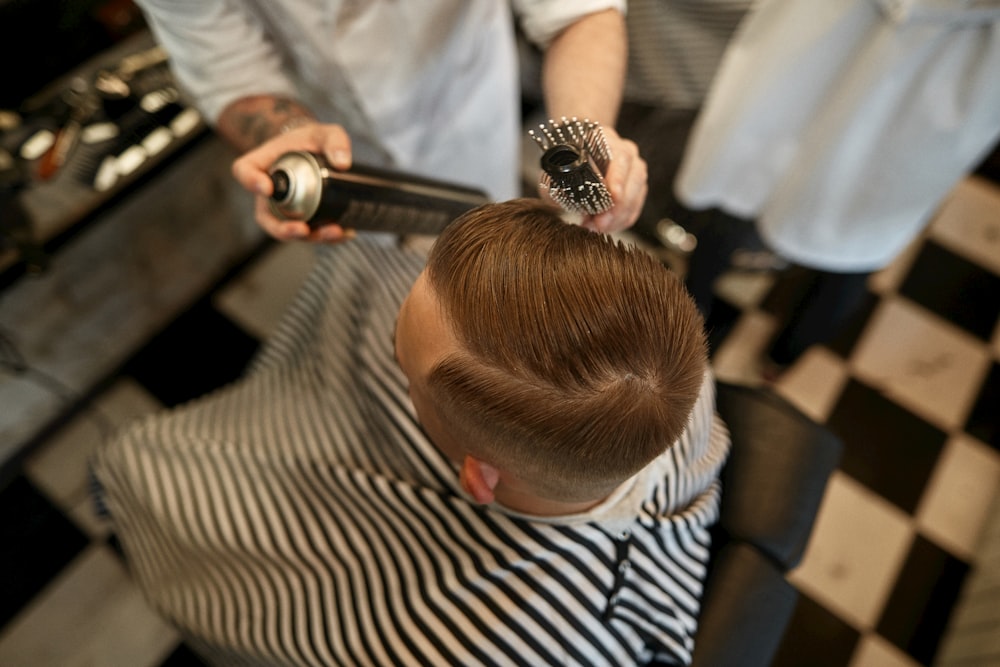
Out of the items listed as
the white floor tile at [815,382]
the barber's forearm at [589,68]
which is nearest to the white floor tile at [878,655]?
the white floor tile at [815,382]

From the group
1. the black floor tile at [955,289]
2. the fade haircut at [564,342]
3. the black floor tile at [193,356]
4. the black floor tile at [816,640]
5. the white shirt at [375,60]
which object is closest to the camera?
the fade haircut at [564,342]

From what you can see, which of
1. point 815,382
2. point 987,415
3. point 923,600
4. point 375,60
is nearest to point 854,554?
point 923,600

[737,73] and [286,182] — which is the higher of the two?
[286,182]

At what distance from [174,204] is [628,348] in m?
1.50

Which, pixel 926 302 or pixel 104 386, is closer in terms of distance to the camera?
pixel 104 386

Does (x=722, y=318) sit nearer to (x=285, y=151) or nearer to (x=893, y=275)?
(x=893, y=275)

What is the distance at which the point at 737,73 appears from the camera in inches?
49.0

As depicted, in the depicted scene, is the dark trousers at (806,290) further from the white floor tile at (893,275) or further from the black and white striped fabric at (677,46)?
the white floor tile at (893,275)

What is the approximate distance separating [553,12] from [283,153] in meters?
0.50

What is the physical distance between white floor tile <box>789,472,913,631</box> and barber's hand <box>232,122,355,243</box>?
1.49m

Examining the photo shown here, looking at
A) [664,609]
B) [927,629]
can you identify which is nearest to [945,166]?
[664,609]

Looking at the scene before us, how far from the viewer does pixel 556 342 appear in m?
0.53

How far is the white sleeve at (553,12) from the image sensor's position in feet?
3.14

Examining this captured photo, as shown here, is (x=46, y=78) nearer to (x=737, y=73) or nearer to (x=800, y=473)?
(x=737, y=73)
